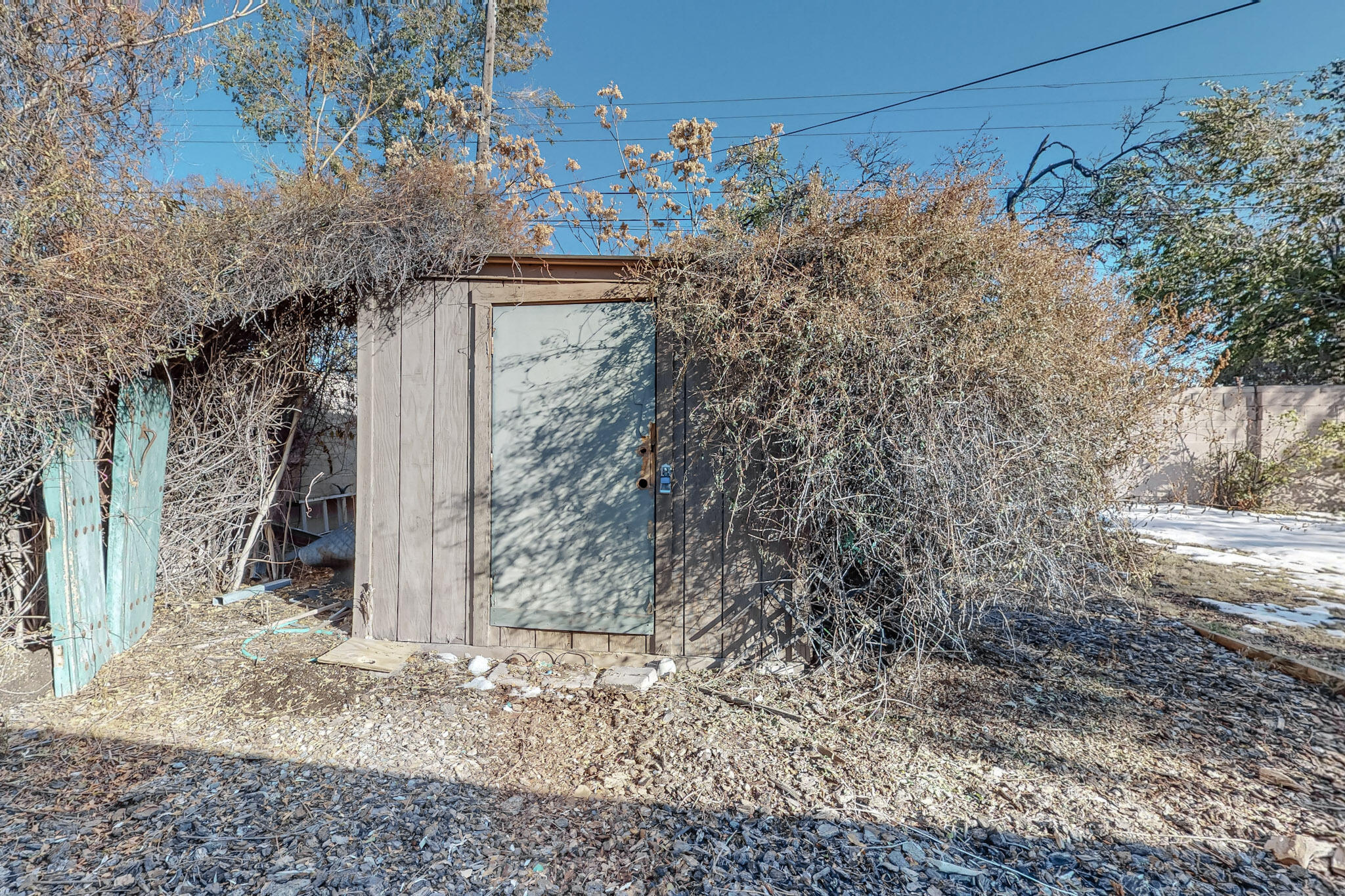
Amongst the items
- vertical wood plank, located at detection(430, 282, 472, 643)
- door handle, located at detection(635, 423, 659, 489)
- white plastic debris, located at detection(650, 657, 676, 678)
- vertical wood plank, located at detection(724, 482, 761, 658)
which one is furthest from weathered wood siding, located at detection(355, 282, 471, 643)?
vertical wood plank, located at detection(724, 482, 761, 658)

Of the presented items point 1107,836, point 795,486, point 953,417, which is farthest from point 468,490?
point 1107,836

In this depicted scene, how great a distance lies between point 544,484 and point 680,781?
6.04 ft

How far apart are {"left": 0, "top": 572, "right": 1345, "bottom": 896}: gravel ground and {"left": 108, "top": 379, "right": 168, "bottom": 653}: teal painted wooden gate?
0.45 meters

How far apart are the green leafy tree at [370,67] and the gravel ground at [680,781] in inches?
326

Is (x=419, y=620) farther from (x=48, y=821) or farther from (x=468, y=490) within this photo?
(x=48, y=821)

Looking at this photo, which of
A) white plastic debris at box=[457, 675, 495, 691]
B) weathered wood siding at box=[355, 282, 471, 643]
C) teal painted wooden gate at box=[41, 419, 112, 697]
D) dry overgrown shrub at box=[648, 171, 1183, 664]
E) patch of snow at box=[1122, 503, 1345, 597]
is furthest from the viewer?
patch of snow at box=[1122, 503, 1345, 597]

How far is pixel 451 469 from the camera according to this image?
141 inches

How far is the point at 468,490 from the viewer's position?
3549mm

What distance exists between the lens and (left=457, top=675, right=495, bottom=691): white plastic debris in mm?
3053

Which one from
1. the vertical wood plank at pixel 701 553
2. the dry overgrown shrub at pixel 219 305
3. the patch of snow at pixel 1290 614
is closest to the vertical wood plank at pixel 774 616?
the vertical wood plank at pixel 701 553

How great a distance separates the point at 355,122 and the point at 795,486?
10.1 metres

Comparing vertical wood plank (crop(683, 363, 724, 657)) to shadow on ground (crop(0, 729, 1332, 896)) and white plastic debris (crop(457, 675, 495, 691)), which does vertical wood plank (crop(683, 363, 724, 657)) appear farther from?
shadow on ground (crop(0, 729, 1332, 896))

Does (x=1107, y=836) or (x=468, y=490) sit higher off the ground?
(x=468, y=490)

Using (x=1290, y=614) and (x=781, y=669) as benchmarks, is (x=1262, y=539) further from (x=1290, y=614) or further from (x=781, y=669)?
(x=781, y=669)
